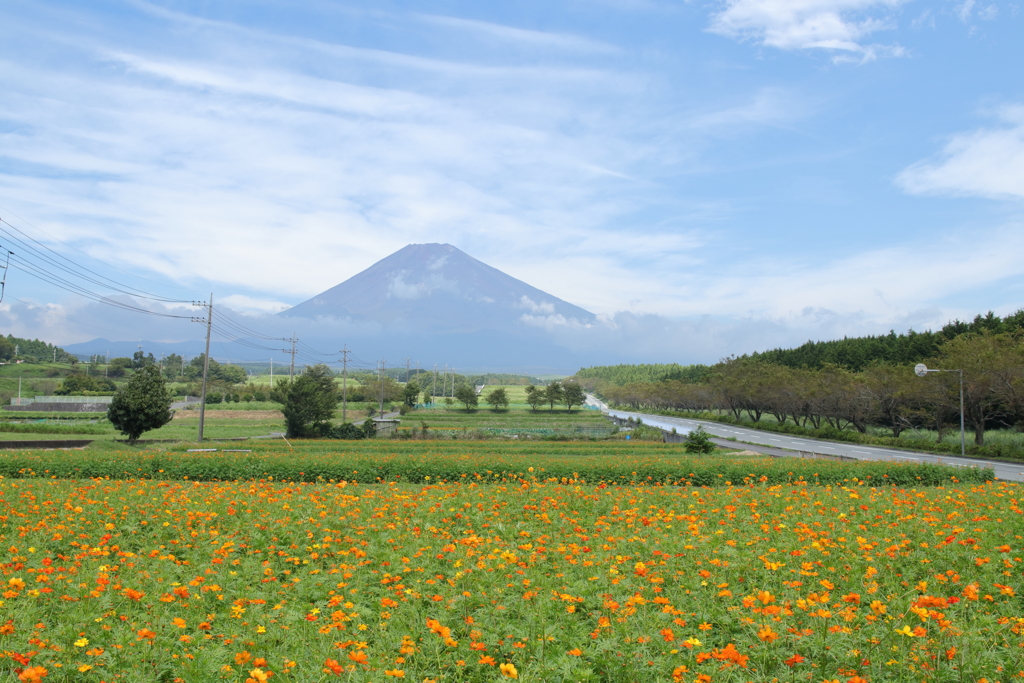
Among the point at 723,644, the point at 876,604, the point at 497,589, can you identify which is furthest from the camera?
the point at 497,589

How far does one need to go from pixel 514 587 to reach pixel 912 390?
42.3 meters

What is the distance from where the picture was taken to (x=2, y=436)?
34.3 m

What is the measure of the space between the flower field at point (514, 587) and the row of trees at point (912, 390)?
3226 centimetres

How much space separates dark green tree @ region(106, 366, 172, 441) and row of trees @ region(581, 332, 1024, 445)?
4529cm

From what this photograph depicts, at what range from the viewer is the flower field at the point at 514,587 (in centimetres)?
401

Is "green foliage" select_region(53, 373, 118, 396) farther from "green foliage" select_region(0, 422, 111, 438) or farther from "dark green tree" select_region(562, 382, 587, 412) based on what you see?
"dark green tree" select_region(562, 382, 587, 412)

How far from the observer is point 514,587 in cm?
524

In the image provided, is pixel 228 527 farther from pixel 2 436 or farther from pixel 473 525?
pixel 2 436

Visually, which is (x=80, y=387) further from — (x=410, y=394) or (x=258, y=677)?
(x=258, y=677)

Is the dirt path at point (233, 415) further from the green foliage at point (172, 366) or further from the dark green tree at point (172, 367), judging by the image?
the dark green tree at point (172, 367)

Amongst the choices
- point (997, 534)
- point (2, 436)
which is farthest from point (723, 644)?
point (2, 436)

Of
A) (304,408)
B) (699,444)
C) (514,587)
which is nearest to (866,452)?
(699,444)

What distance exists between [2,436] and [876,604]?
4398 centimetres

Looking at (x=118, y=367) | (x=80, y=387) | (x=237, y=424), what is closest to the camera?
(x=237, y=424)
